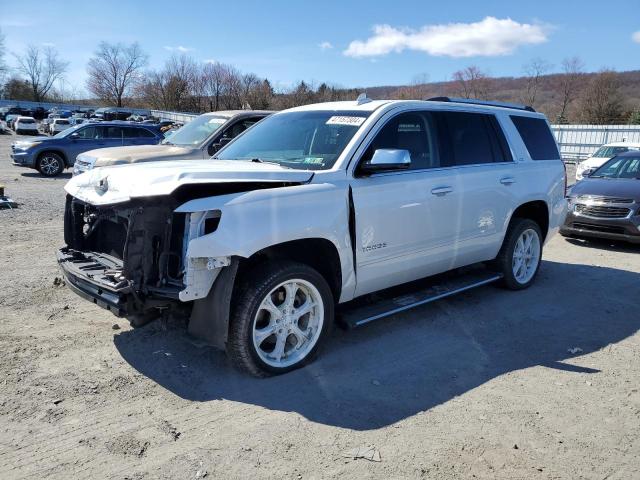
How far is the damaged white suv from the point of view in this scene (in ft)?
11.7

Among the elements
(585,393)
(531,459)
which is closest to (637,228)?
(585,393)

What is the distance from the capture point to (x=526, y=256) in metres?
6.36

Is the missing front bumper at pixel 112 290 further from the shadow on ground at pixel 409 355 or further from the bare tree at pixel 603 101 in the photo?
the bare tree at pixel 603 101

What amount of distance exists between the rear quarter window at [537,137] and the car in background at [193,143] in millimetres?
4809

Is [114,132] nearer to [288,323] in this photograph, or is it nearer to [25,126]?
[288,323]

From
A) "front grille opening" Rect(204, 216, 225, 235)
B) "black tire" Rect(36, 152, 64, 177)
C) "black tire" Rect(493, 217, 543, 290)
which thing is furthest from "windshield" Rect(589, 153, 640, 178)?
"black tire" Rect(36, 152, 64, 177)

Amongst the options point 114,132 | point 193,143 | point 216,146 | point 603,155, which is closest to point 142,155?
point 193,143

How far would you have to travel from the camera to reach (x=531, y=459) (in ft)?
9.94

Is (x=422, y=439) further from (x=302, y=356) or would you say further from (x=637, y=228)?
(x=637, y=228)

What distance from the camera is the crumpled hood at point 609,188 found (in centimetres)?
876

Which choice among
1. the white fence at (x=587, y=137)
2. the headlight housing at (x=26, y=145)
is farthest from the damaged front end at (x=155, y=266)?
the white fence at (x=587, y=137)

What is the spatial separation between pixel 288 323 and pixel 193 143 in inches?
246

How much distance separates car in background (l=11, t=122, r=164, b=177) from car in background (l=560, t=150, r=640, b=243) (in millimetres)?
12911

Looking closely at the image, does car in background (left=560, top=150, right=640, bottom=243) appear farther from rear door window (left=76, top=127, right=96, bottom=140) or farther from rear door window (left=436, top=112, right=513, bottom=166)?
rear door window (left=76, top=127, right=96, bottom=140)
